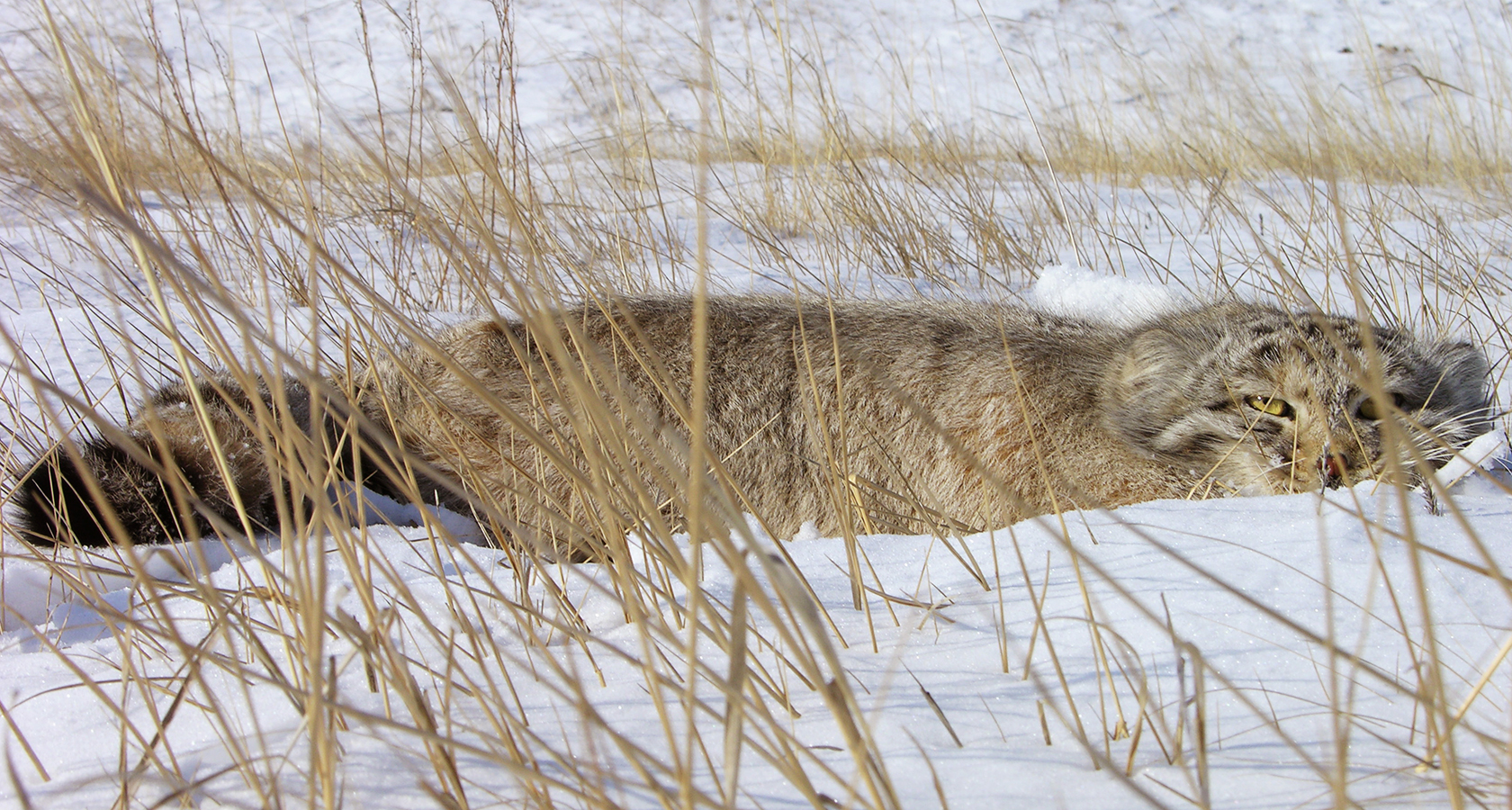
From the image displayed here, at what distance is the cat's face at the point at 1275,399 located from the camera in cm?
243

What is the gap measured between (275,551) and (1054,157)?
7138 mm

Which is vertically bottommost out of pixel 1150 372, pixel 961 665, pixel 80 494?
pixel 961 665

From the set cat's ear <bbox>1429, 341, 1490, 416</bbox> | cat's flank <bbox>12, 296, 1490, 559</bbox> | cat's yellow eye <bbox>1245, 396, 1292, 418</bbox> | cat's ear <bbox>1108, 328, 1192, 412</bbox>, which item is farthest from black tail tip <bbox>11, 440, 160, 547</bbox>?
cat's ear <bbox>1429, 341, 1490, 416</bbox>

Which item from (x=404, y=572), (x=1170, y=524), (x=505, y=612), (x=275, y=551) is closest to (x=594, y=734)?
(x=505, y=612)

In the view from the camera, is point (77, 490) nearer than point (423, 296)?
Yes

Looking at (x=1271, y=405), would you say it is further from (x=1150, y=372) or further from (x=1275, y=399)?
(x=1150, y=372)

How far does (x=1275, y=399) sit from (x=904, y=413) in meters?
1.10

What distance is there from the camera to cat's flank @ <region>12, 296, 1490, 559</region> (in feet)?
7.99

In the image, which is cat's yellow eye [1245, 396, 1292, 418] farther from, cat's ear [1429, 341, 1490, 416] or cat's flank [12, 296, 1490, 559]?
cat's ear [1429, 341, 1490, 416]

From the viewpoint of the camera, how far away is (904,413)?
304 cm

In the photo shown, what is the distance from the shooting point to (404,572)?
2080 mm

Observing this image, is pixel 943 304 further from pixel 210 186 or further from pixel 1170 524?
pixel 210 186

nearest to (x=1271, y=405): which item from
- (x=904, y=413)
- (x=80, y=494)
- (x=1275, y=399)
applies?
(x=1275, y=399)

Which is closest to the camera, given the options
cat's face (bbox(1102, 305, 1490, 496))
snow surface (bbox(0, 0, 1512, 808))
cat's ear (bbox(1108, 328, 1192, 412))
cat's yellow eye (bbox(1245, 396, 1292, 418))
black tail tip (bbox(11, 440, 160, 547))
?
snow surface (bbox(0, 0, 1512, 808))
